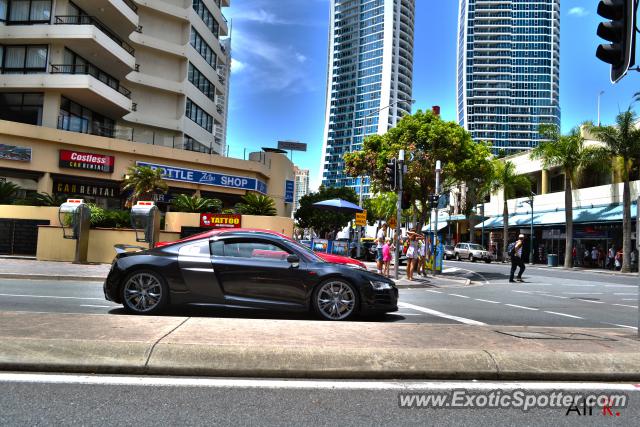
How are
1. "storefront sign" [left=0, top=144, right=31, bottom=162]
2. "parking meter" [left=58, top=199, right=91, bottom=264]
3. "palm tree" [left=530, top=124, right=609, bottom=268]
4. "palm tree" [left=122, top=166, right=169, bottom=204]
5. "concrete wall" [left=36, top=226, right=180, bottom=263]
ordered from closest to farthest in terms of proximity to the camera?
1. "parking meter" [left=58, top=199, right=91, bottom=264]
2. "concrete wall" [left=36, top=226, right=180, bottom=263]
3. "storefront sign" [left=0, top=144, right=31, bottom=162]
4. "palm tree" [left=122, top=166, right=169, bottom=204]
5. "palm tree" [left=530, top=124, right=609, bottom=268]

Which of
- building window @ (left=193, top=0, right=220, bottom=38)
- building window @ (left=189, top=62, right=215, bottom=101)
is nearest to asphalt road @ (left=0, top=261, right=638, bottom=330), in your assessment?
building window @ (left=189, top=62, right=215, bottom=101)

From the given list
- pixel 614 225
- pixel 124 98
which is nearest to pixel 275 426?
pixel 124 98

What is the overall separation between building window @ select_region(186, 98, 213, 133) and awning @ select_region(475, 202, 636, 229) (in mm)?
29210

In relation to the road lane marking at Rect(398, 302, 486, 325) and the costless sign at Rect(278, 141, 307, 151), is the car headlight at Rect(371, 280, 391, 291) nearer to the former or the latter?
the road lane marking at Rect(398, 302, 486, 325)

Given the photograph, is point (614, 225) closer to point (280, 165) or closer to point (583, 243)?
point (583, 243)

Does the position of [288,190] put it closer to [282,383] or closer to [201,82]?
[201,82]

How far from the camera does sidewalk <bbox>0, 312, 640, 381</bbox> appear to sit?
4719mm

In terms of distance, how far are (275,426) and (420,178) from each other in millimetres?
20563

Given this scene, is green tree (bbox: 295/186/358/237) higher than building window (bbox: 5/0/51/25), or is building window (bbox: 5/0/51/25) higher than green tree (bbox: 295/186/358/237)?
building window (bbox: 5/0/51/25)

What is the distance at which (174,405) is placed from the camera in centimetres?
390

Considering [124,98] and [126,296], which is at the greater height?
[124,98]

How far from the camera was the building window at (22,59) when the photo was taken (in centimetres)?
3061

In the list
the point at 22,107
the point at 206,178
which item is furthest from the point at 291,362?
the point at 22,107

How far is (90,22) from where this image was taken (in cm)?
3222
